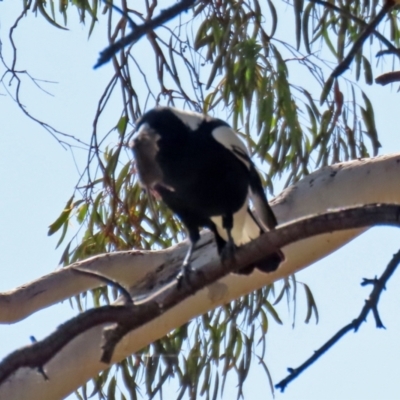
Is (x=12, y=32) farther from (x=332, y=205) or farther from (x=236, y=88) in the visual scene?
(x=332, y=205)

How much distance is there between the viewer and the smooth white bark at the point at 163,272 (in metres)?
2.30

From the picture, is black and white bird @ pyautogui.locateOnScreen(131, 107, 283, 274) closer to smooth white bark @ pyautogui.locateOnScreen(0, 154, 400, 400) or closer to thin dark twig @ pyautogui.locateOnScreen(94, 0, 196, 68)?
smooth white bark @ pyautogui.locateOnScreen(0, 154, 400, 400)

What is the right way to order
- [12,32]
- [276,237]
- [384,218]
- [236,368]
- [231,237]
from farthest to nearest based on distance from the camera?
[236,368] → [12,32] → [231,237] → [276,237] → [384,218]

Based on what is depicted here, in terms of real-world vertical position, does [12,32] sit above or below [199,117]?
above

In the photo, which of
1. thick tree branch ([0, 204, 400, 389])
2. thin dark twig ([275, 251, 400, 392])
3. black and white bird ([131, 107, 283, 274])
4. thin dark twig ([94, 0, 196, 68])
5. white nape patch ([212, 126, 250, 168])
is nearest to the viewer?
thin dark twig ([94, 0, 196, 68])

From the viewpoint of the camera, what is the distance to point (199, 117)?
248cm

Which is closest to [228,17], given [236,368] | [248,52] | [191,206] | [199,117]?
[248,52]

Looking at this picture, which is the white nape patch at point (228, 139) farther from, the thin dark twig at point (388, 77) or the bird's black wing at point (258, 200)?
the thin dark twig at point (388, 77)

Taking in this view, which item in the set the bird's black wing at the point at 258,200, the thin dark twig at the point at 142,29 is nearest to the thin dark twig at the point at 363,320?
the thin dark twig at the point at 142,29

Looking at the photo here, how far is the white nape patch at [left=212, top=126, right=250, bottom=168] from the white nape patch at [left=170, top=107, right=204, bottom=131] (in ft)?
0.17

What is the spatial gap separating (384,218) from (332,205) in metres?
1.01

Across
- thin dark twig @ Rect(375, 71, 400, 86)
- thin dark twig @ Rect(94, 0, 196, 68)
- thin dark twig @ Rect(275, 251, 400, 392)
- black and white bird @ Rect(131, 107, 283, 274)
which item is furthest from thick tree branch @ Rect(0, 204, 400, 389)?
black and white bird @ Rect(131, 107, 283, 274)

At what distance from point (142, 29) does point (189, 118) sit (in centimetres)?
142

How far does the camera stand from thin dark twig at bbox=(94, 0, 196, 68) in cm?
97
